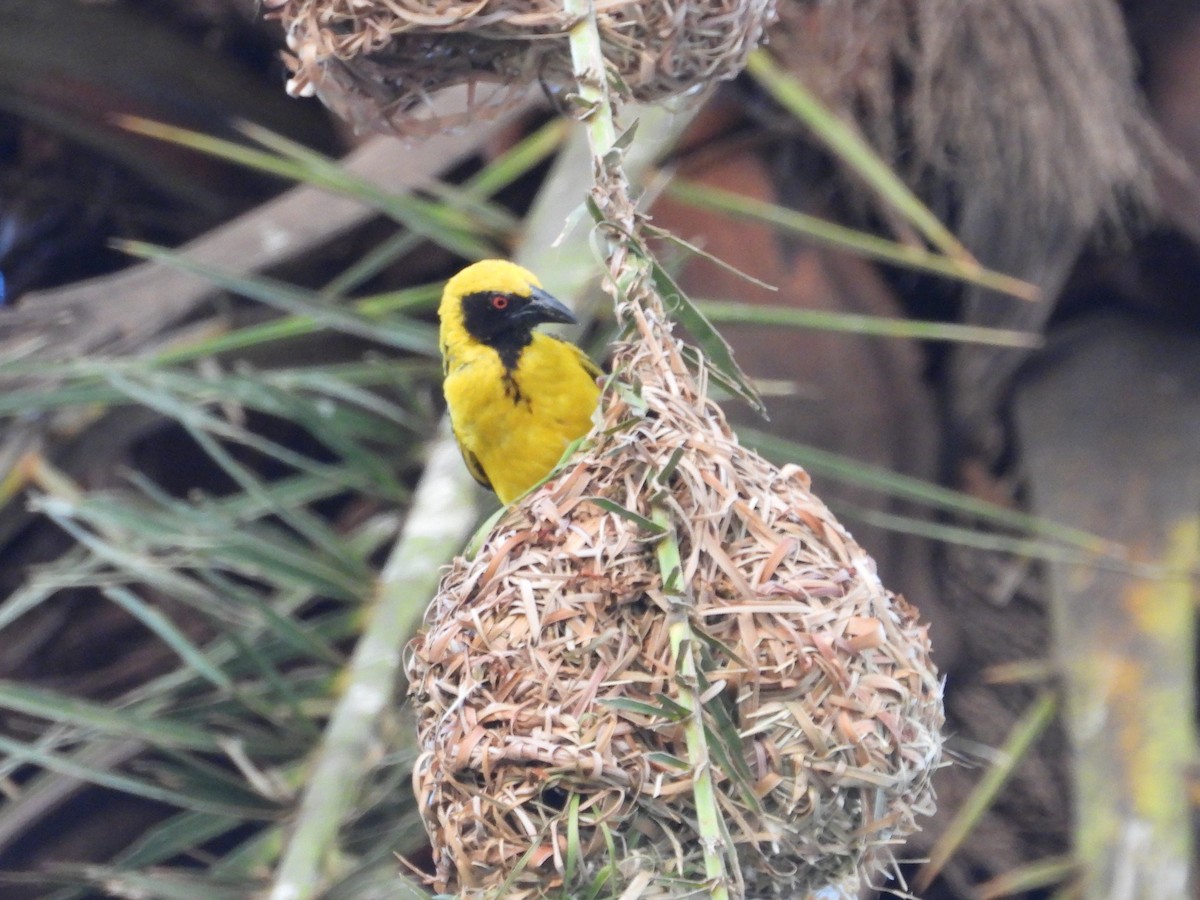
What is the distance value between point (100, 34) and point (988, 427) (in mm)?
3271

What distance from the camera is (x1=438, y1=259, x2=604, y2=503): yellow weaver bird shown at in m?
2.84

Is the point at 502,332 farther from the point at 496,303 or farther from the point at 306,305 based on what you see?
the point at 306,305

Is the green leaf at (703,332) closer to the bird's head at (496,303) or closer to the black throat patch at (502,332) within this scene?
the bird's head at (496,303)

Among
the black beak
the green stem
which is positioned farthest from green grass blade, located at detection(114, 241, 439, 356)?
the green stem

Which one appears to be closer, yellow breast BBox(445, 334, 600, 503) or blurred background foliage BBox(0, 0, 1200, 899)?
yellow breast BBox(445, 334, 600, 503)

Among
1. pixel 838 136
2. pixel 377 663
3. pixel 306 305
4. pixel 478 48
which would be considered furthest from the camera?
pixel 838 136

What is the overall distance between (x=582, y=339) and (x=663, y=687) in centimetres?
255

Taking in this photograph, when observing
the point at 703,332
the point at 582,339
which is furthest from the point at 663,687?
the point at 582,339

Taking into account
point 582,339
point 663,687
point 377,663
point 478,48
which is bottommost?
point 377,663

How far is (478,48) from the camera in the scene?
75.7 inches

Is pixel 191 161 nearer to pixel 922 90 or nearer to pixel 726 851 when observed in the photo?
pixel 922 90

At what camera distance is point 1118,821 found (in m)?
4.17

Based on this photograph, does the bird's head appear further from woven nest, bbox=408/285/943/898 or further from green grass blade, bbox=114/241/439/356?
woven nest, bbox=408/285/943/898

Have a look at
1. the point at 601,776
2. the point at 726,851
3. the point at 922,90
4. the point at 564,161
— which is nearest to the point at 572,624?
the point at 601,776
